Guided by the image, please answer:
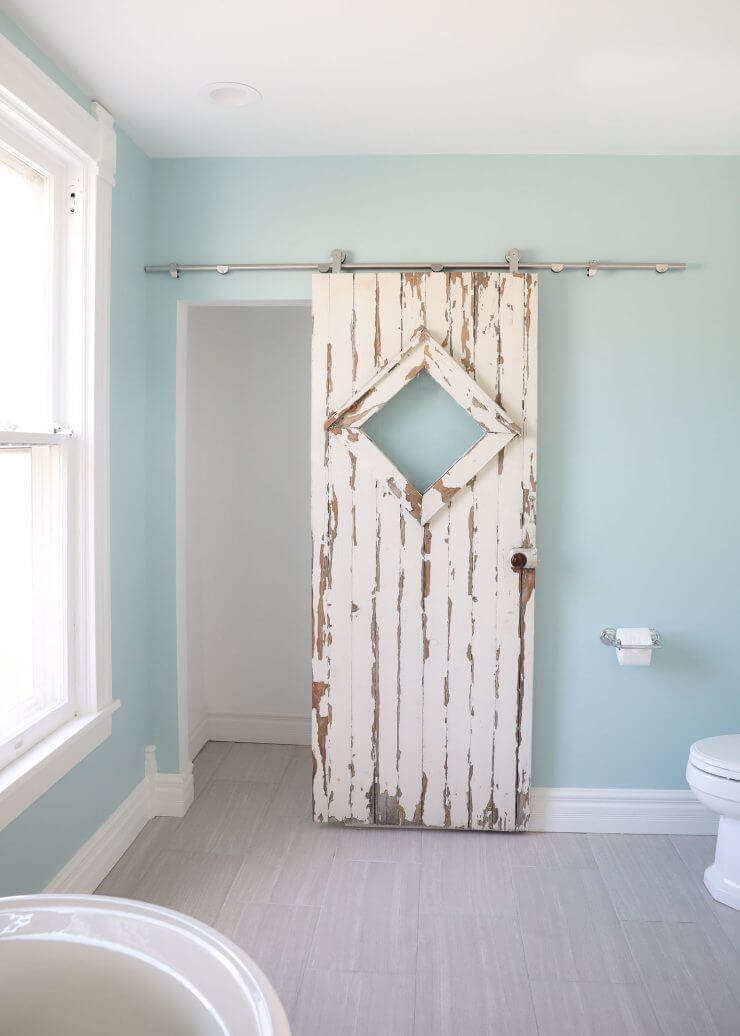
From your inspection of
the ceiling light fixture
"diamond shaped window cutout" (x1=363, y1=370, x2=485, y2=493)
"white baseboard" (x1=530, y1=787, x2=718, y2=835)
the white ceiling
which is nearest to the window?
the white ceiling

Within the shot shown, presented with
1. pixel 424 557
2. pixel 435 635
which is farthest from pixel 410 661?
pixel 424 557

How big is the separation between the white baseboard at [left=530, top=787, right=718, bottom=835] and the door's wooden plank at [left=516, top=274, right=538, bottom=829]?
107 millimetres

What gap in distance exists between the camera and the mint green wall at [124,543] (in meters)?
2.37

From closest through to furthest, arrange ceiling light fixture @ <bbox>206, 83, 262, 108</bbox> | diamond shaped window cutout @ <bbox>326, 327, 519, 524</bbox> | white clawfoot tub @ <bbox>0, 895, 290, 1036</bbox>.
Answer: white clawfoot tub @ <bbox>0, 895, 290, 1036</bbox>
ceiling light fixture @ <bbox>206, 83, 262, 108</bbox>
diamond shaped window cutout @ <bbox>326, 327, 519, 524</bbox>

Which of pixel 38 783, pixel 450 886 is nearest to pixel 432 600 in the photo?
pixel 450 886

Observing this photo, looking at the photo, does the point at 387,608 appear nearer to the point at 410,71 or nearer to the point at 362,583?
the point at 362,583

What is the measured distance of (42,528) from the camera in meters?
2.30

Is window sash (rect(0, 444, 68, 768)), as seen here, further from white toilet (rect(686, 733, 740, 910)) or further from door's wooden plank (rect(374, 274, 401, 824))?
white toilet (rect(686, 733, 740, 910))

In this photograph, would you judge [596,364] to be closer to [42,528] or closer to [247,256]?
[247,256]

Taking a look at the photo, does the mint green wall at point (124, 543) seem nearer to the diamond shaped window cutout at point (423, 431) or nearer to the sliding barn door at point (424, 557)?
the sliding barn door at point (424, 557)

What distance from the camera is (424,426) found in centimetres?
284

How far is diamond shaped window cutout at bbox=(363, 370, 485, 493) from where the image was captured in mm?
2824

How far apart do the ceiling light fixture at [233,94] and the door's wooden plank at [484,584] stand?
35.8 inches

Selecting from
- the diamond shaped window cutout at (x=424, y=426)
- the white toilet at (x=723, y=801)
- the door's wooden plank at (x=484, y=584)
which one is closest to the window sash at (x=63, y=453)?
A: the diamond shaped window cutout at (x=424, y=426)
